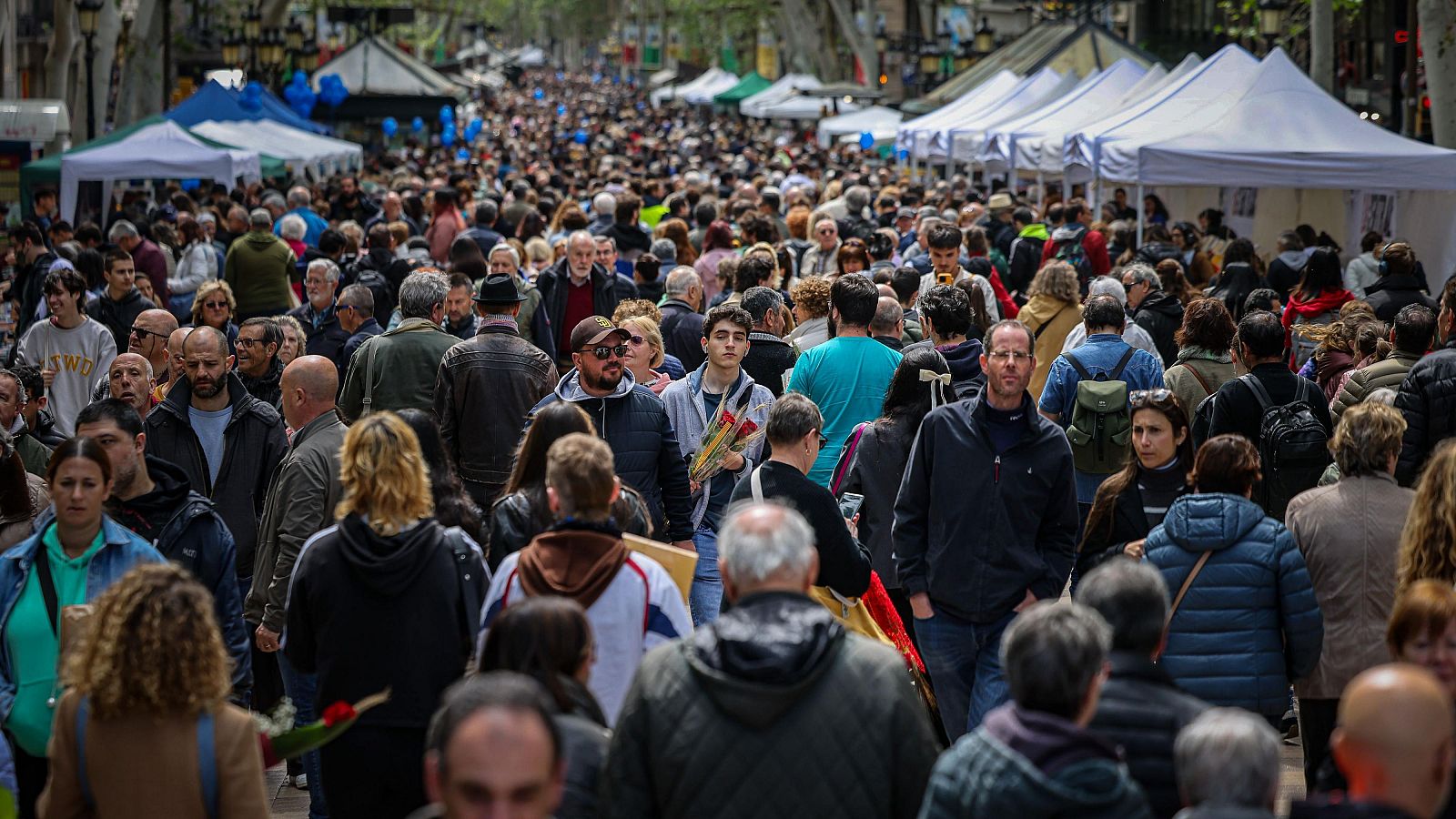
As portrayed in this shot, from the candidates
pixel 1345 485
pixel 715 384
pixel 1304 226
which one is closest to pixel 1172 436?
pixel 1345 485

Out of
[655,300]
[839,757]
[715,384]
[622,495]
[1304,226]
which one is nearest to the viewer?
[839,757]

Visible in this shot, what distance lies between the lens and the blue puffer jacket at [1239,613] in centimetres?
530

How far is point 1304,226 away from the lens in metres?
15.0

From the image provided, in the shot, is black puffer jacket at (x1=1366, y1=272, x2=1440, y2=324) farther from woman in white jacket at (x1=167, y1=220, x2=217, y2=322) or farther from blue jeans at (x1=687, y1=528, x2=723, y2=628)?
woman in white jacket at (x1=167, y1=220, x2=217, y2=322)

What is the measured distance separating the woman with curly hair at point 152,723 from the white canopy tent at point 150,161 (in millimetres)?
15642

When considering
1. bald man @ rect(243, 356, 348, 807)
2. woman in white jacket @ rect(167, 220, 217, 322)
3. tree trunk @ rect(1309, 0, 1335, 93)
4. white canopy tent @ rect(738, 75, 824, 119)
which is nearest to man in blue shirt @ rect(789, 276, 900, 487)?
bald man @ rect(243, 356, 348, 807)

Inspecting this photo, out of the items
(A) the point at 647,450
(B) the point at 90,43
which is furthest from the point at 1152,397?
(B) the point at 90,43

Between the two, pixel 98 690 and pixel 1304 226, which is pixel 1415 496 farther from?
pixel 1304 226

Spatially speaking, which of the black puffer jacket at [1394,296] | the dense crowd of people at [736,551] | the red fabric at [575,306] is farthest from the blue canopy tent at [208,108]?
the black puffer jacket at [1394,296]

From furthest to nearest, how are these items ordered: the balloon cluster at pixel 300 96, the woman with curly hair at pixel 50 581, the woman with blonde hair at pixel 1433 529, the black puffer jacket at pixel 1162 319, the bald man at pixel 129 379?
the balloon cluster at pixel 300 96 < the black puffer jacket at pixel 1162 319 < the bald man at pixel 129 379 < the woman with blonde hair at pixel 1433 529 < the woman with curly hair at pixel 50 581

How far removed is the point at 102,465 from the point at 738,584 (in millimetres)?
2153

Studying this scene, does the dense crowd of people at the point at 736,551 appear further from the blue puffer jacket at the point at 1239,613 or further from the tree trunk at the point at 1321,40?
the tree trunk at the point at 1321,40

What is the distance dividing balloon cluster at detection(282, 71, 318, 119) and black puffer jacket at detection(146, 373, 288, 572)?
32.3 meters

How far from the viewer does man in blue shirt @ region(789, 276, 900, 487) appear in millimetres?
7734
